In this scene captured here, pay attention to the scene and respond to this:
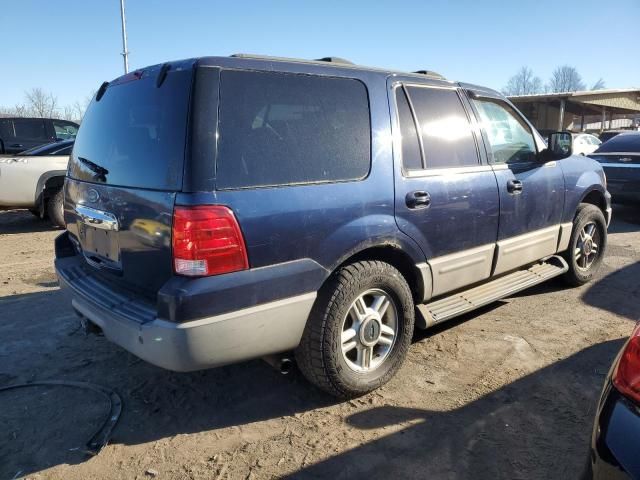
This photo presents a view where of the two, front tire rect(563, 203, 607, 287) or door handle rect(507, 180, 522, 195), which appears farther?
front tire rect(563, 203, 607, 287)

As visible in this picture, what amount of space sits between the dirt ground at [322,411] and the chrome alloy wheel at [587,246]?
3.04 feet

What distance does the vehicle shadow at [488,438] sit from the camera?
246 centimetres

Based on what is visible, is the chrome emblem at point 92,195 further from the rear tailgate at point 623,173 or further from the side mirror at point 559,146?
the rear tailgate at point 623,173

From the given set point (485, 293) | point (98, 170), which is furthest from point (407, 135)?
point (98, 170)

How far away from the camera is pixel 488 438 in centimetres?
271

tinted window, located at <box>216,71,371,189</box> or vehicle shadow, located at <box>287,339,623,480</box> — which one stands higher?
tinted window, located at <box>216,71,371,189</box>

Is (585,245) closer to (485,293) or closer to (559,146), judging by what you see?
(559,146)

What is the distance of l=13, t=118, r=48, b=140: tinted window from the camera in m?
11.9

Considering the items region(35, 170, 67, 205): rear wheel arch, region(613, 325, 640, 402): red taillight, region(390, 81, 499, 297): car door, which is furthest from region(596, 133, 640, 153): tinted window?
region(35, 170, 67, 205): rear wheel arch

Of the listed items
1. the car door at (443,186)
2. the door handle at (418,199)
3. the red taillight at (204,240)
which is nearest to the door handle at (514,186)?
the car door at (443,186)

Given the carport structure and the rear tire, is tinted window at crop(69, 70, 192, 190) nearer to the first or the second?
the rear tire

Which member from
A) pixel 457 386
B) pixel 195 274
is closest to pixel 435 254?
pixel 457 386

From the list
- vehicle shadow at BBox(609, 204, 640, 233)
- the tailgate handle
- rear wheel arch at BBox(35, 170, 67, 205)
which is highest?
the tailgate handle

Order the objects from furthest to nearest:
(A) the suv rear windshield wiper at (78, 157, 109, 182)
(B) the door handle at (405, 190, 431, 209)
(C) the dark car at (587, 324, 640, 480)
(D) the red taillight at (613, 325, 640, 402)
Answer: (B) the door handle at (405, 190, 431, 209), (A) the suv rear windshield wiper at (78, 157, 109, 182), (D) the red taillight at (613, 325, 640, 402), (C) the dark car at (587, 324, 640, 480)
